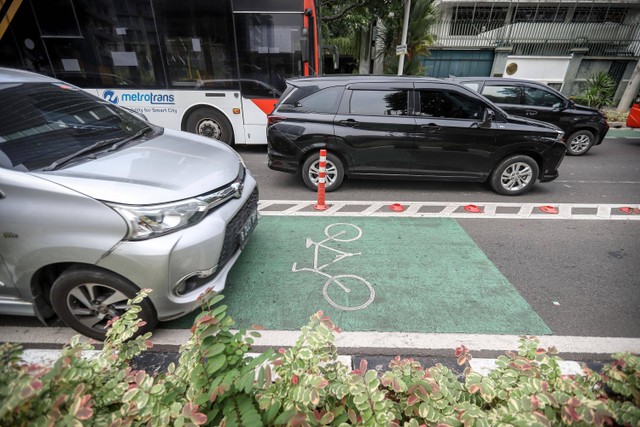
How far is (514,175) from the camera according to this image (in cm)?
545

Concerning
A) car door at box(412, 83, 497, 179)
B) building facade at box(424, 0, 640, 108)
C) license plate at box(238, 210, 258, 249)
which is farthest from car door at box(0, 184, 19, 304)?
building facade at box(424, 0, 640, 108)

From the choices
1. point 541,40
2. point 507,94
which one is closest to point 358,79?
point 507,94

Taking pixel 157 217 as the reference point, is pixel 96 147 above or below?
above

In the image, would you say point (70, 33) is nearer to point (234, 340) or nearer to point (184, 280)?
point (184, 280)

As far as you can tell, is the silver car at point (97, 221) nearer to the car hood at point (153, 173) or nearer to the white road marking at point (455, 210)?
the car hood at point (153, 173)

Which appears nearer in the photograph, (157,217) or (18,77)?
(157,217)

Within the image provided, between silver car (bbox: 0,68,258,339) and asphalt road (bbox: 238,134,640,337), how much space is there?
112 inches

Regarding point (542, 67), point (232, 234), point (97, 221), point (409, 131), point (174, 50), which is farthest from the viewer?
point (542, 67)

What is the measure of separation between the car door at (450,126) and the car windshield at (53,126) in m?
4.01

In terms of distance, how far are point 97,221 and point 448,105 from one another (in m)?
5.00

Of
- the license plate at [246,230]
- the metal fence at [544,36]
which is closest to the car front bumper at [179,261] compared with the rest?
the license plate at [246,230]

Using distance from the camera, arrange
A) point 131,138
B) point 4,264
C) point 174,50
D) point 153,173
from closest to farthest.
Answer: point 4,264
point 153,173
point 131,138
point 174,50

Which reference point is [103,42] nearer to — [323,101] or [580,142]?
[323,101]

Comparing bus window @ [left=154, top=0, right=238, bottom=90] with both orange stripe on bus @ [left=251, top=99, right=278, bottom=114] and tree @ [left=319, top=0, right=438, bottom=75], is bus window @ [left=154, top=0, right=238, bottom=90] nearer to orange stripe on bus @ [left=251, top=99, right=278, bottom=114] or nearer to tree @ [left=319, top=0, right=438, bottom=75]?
orange stripe on bus @ [left=251, top=99, right=278, bottom=114]
